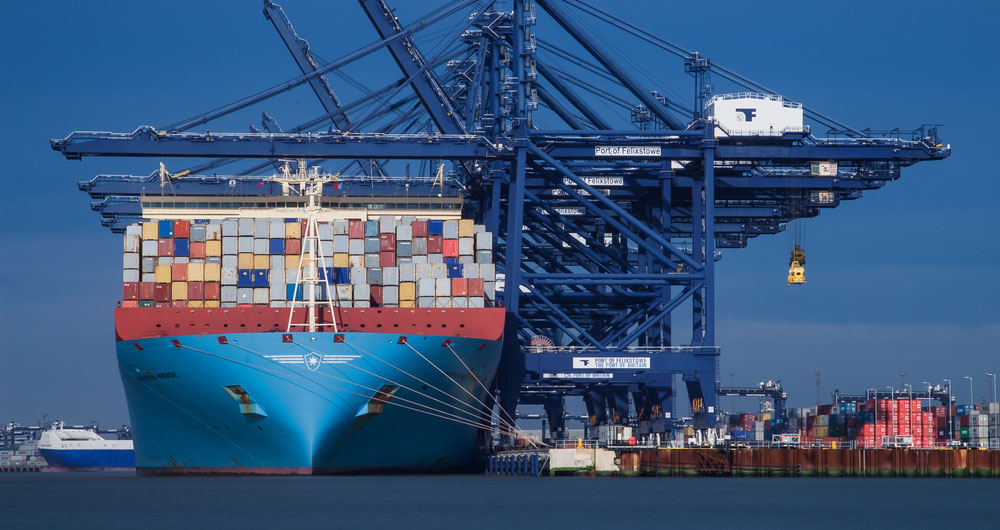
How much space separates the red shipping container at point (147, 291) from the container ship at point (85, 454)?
67.1 metres

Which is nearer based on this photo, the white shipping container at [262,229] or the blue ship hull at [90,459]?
the white shipping container at [262,229]

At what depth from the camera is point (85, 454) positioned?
4771 inches

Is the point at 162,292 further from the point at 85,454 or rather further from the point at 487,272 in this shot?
the point at 85,454

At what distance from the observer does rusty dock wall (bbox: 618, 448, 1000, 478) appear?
57031mm

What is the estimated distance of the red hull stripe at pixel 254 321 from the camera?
52.5 m

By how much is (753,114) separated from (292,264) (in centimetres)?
1986

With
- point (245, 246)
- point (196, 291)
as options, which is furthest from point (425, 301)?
point (196, 291)

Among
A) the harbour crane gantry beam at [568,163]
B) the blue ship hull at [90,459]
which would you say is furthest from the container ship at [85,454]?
the harbour crane gantry beam at [568,163]

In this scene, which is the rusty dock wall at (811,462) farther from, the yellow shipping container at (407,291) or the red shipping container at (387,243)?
the red shipping container at (387,243)

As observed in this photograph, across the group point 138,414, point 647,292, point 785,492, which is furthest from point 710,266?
point 138,414

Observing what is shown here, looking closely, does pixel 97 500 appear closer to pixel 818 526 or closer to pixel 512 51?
pixel 818 526

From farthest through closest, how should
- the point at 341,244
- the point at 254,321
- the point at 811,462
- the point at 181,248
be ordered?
1. the point at 811,462
2. the point at 341,244
3. the point at 181,248
4. the point at 254,321

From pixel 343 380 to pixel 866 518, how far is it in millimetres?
19755

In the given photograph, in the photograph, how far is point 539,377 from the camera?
204 ft
